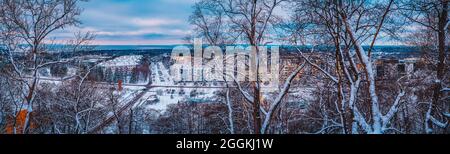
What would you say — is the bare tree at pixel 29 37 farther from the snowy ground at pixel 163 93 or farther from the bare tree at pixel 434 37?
the bare tree at pixel 434 37

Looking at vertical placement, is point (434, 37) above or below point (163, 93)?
above

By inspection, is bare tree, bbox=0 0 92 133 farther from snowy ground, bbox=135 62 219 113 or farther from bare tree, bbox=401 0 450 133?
bare tree, bbox=401 0 450 133

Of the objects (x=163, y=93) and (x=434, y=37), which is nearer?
(x=434, y=37)

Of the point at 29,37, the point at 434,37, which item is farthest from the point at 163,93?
the point at 434,37

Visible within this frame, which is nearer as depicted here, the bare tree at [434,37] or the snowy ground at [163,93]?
the bare tree at [434,37]

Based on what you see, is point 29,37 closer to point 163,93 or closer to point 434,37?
point 163,93

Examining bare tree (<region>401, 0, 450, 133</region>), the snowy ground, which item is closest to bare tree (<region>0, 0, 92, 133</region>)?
the snowy ground

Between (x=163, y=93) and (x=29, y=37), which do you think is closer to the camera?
(x=29, y=37)

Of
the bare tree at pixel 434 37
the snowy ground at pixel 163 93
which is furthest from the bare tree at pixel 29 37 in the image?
the bare tree at pixel 434 37
